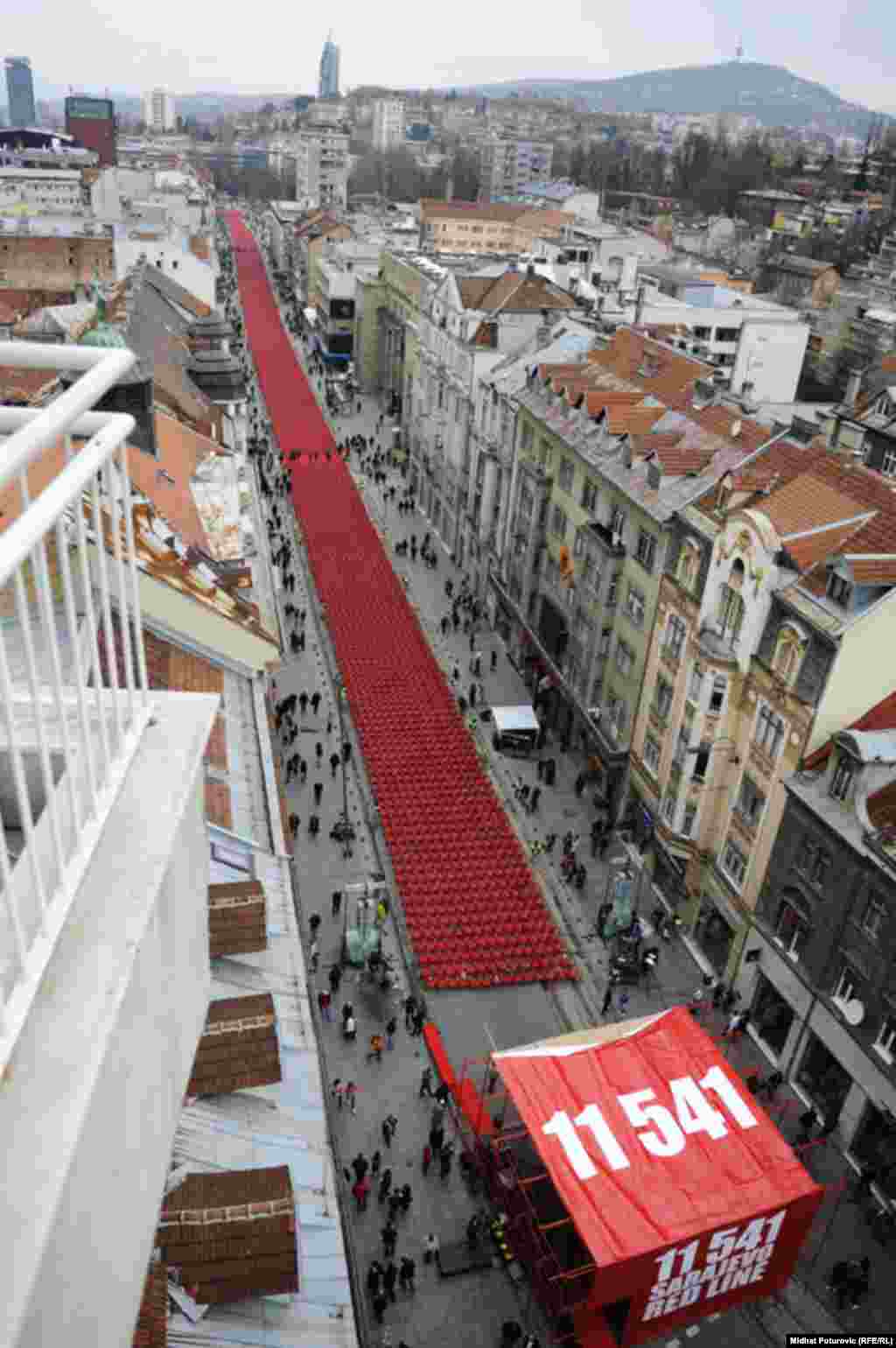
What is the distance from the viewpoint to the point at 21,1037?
455 centimetres

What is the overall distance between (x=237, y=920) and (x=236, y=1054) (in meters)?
3.13

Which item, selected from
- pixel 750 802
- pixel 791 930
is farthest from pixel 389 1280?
pixel 750 802

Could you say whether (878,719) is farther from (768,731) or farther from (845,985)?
(845,985)

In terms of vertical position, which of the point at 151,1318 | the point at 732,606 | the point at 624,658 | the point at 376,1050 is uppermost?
the point at 151,1318

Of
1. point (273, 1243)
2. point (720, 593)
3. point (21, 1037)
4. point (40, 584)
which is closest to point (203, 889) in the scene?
point (21, 1037)

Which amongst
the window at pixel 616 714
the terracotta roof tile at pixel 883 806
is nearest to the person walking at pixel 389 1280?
the terracotta roof tile at pixel 883 806

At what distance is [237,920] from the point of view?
2028 cm

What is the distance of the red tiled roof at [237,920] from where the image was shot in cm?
1992

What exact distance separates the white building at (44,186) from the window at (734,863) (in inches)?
4833

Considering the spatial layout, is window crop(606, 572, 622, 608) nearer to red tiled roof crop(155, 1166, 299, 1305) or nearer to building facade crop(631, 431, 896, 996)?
building facade crop(631, 431, 896, 996)

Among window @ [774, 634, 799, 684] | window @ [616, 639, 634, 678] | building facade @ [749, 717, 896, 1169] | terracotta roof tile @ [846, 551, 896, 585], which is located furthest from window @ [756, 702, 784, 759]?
window @ [616, 639, 634, 678]

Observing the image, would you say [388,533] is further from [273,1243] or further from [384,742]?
[273,1243]

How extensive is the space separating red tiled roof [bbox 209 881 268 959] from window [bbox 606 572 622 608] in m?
25.8

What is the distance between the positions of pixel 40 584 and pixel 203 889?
358 cm
